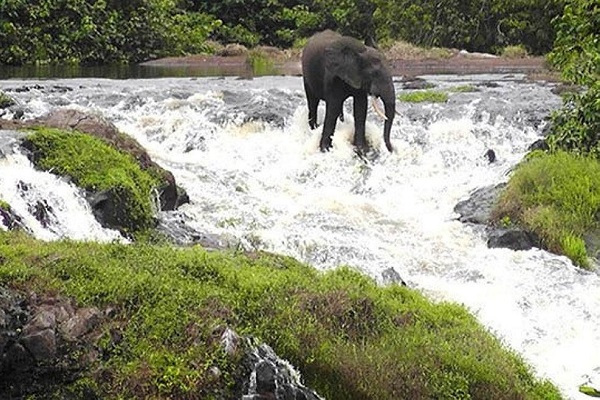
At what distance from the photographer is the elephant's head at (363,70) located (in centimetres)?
1448

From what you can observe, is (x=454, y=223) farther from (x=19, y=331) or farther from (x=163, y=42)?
(x=163, y=42)

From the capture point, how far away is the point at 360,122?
1522cm

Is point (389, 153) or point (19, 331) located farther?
point (389, 153)

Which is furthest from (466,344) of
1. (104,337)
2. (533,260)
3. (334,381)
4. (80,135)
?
(80,135)

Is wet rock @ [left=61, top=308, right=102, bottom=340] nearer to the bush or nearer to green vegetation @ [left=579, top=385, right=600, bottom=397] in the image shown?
green vegetation @ [left=579, top=385, right=600, bottom=397]

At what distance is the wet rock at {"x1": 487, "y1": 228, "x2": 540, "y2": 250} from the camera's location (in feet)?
36.0

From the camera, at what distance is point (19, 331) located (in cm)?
557

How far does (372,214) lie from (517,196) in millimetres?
2018

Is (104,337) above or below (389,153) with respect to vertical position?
above

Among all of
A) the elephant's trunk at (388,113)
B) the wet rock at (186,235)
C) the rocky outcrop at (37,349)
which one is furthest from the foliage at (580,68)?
the rocky outcrop at (37,349)

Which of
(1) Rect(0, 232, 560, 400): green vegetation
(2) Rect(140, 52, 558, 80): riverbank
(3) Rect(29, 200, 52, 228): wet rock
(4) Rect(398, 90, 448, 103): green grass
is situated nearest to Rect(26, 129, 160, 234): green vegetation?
(3) Rect(29, 200, 52, 228): wet rock

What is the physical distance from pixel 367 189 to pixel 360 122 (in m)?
1.93

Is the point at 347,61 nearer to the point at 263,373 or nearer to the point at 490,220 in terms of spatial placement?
the point at 490,220

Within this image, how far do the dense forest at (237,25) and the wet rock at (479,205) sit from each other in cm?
2222
